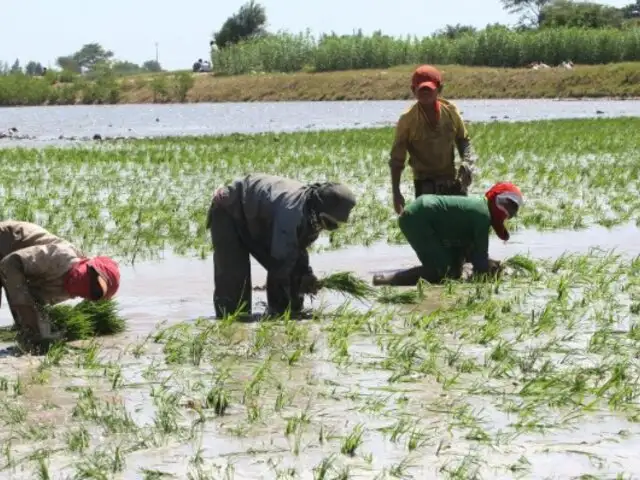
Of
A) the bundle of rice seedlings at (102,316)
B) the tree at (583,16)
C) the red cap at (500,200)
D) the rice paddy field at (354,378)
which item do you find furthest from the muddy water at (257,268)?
the tree at (583,16)

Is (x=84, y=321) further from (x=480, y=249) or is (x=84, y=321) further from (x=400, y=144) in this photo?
(x=400, y=144)

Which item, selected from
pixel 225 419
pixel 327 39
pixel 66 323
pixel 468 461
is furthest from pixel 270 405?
pixel 327 39

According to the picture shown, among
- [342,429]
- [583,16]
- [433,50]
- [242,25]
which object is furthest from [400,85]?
[342,429]

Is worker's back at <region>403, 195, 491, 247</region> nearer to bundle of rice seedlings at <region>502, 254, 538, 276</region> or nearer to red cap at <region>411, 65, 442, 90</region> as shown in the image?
bundle of rice seedlings at <region>502, 254, 538, 276</region>

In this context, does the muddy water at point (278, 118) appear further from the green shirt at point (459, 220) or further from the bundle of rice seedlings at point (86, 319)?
the bundle of rice seedlings at point (86, 319)

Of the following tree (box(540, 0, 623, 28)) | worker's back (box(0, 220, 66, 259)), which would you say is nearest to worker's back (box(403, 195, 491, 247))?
worker's back (box(0, 220, 66, 259))

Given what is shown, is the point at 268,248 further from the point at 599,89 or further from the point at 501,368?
the point at 599,89

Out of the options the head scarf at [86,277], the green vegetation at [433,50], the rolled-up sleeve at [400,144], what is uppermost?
the green vegetation at [433,50]

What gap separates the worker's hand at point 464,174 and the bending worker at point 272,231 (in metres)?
2.01

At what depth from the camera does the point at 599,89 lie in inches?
2037

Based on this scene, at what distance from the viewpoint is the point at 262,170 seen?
1719 cm

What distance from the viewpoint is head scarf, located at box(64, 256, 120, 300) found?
6.26 meters

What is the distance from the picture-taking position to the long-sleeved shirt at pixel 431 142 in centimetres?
890

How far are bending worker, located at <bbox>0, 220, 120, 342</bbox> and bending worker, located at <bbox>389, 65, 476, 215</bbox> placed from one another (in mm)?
2959
